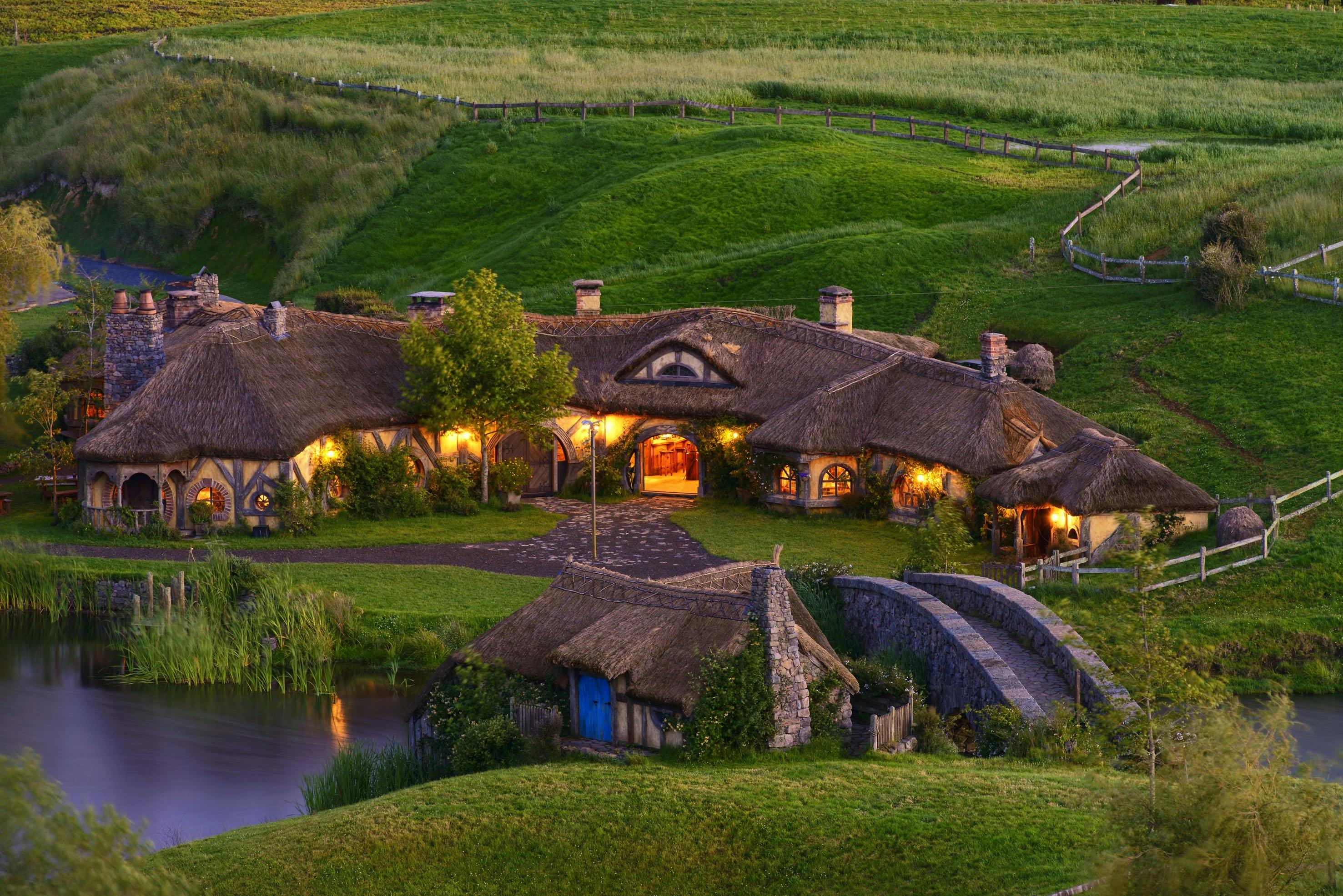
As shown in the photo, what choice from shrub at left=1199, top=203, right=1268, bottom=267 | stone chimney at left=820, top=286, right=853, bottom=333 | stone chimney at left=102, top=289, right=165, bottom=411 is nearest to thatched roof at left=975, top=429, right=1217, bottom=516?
stone chimney at left=820, top=286, right=853, bottom=333

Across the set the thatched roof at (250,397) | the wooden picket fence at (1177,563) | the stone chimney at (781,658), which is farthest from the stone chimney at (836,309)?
the stone chimney at (781,658)

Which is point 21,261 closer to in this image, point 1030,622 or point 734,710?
point 1030,622

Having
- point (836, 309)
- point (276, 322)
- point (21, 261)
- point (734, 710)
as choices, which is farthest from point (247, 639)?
point (21, 261)

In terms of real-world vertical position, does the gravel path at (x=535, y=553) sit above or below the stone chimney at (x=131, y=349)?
below

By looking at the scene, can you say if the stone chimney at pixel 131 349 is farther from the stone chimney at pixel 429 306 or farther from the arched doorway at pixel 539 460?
the arched doorway at pixel 539 460

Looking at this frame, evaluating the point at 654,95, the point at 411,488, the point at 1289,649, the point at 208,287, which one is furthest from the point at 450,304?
the point at 654,95
